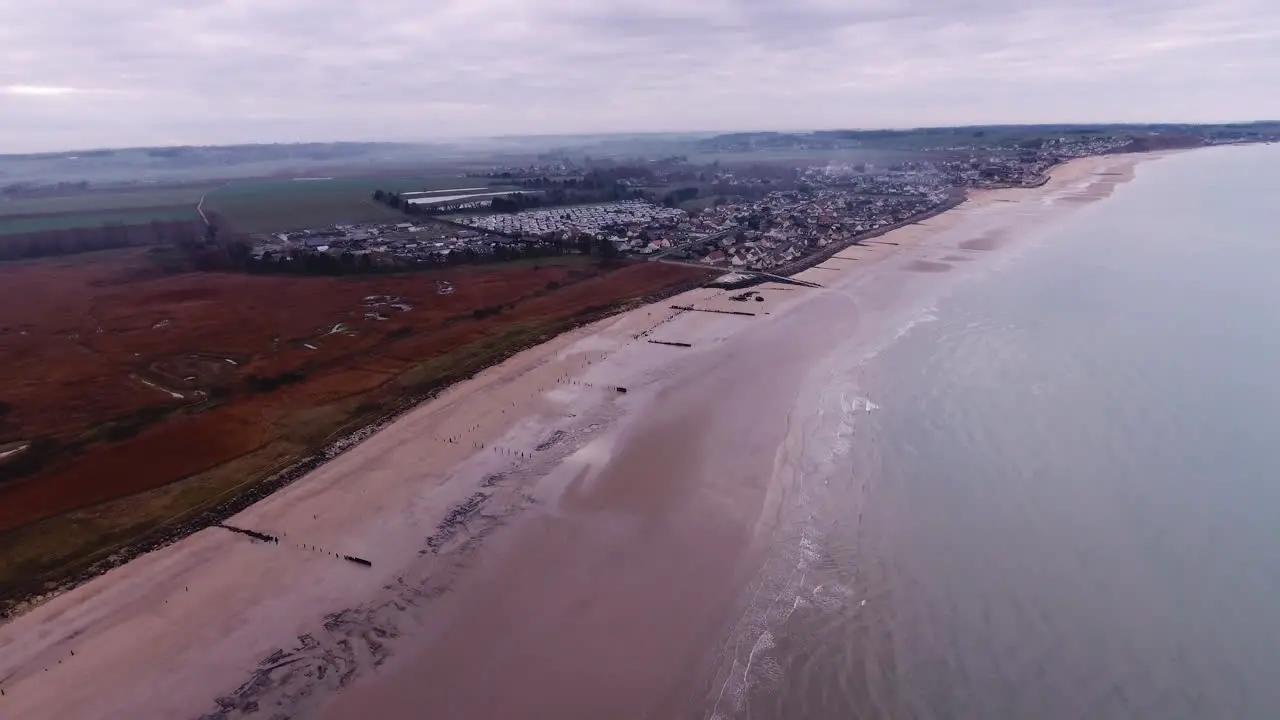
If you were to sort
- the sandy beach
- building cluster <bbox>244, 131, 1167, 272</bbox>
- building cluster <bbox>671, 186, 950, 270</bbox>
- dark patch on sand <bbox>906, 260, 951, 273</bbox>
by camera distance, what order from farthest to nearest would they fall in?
building cluster <bbox>244, 131, 1167, 272</bbox> → building cluster <bbox>671, 186, 950, 270</bbox> → dark patch on sand <bbox>906, 260, 951, 273</bbox> → the sandy beach

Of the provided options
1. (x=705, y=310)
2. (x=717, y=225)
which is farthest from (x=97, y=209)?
(x=705, y=310)

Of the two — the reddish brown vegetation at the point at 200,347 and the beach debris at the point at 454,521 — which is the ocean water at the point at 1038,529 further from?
the reddish brown vegetation at the point at 200,347

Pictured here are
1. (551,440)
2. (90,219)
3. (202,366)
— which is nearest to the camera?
(551,440)

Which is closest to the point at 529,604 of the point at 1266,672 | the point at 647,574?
the point at 647,574

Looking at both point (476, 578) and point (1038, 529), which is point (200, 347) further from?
point (1038, 529)

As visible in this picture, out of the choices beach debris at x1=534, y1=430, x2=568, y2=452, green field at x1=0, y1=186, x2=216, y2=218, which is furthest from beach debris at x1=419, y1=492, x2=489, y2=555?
green field at x1=0, y1=186, x2=216, y2=218

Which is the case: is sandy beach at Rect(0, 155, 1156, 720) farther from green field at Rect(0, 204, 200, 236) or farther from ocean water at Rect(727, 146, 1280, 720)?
green field at Rect(0, 204, 200, 236)

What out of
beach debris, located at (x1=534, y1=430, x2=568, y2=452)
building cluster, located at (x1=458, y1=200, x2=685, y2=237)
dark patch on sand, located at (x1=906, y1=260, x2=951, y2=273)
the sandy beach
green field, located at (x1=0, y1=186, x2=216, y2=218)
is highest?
green field, located at (x1=0, y1=186, x2=216, y2=218)
